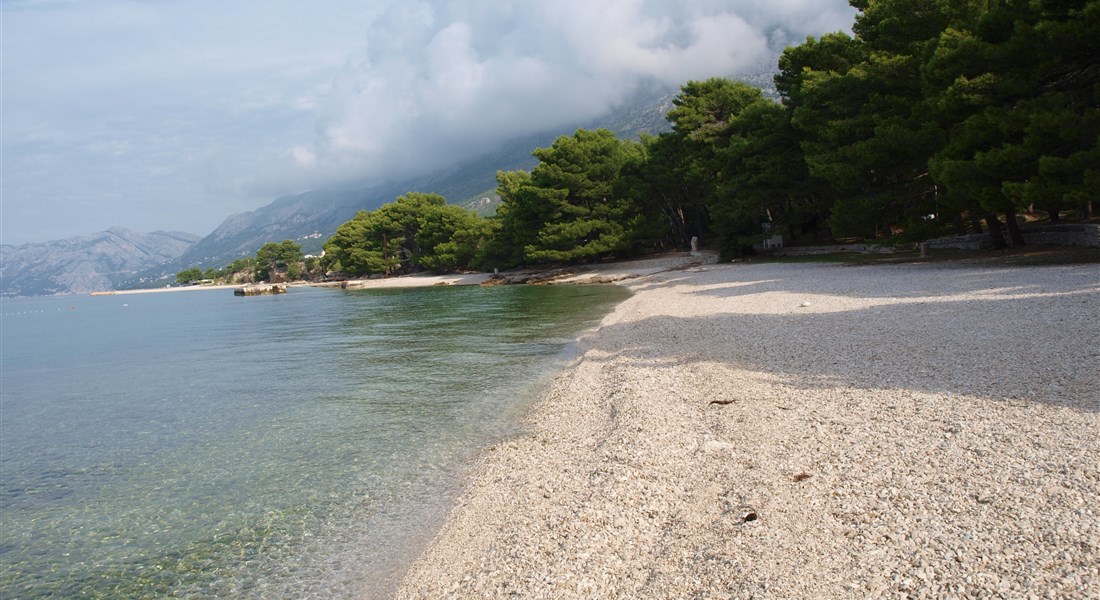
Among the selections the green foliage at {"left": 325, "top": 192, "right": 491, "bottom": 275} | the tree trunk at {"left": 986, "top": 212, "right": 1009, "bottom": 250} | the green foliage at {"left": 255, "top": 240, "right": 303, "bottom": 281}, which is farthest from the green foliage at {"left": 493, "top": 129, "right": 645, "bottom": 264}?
the green foliage at {"left": 255, "top": 240, "right": 303, "bottom": 281}

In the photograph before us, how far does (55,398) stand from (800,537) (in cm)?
1952

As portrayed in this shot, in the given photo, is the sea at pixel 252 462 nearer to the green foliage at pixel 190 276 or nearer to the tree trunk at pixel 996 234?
the tree trunk at pixel 996 234

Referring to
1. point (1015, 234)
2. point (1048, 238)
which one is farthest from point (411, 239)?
point (1048, 238)

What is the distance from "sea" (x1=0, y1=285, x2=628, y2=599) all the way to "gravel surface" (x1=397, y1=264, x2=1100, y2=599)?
3.27 ft

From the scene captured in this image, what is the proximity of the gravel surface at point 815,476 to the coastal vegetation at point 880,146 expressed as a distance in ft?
29.4

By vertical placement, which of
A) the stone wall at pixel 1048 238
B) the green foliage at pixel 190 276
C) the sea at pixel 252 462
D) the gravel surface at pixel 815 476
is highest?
the green foliage at pixel 190 276

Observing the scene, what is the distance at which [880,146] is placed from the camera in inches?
933

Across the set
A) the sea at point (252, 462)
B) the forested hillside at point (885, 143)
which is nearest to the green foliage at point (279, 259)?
the forested hillside at point (885, 143)

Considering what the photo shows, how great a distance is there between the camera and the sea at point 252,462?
586 centimetres

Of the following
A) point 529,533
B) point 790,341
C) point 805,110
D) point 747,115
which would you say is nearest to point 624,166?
point 747,115

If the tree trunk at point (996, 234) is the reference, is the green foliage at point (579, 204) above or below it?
above

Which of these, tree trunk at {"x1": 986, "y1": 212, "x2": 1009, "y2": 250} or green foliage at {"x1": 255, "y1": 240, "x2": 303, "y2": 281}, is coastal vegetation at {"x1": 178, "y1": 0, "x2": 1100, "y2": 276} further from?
green foliage at {"x1": 255, "y1": 240, "x2": 303, "y2": 281}

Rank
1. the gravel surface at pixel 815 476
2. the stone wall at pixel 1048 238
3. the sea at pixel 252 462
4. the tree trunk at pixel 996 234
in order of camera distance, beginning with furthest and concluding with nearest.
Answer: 1. the tree trunk at pixel 996 234
2. the stone wall at pixel 1048 238
3. the sea at pixel 252 462
4. the gravel surface at pixel 815 476

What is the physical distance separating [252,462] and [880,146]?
83.7 ft
